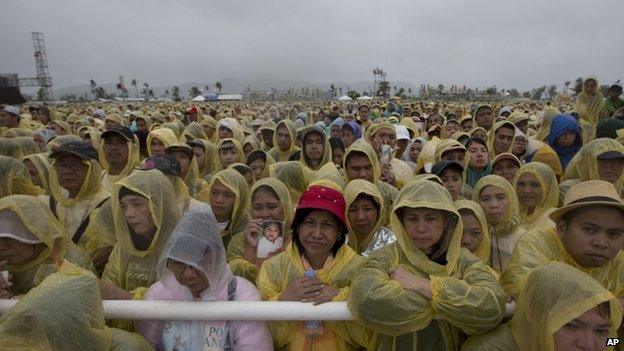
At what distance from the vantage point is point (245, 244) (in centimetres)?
320

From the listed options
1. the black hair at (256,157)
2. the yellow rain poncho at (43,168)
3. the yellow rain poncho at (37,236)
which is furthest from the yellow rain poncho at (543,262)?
the yellow rain poncho at (43,168)

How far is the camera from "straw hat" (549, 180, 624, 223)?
211 cm

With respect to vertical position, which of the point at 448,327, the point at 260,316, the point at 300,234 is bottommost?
the point at 448,327

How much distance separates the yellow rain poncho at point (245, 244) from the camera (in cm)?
277

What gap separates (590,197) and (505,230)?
1.41 m

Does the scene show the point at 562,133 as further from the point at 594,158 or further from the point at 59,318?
the point at 59,318

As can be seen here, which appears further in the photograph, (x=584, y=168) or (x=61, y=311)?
(x=584, y=168)

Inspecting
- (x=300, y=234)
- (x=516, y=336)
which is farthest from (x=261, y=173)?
(x=516, y=336)

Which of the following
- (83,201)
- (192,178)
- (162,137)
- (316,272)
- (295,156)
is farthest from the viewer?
(295,156)

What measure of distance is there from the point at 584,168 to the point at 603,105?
21.5ft

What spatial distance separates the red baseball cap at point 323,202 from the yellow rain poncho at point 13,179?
3.58 m

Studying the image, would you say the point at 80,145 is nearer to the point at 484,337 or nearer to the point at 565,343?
the point at 484,337

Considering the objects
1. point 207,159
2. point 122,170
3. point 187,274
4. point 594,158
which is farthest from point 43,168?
point 594,158

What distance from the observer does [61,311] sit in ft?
5.23
